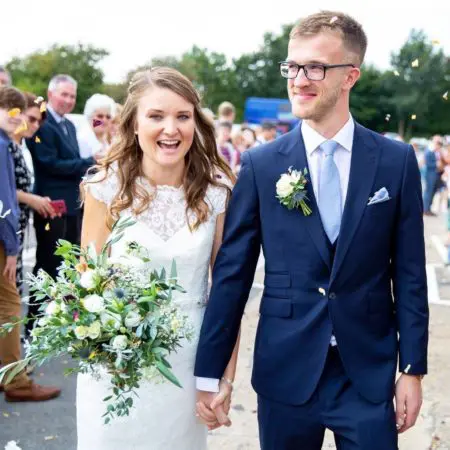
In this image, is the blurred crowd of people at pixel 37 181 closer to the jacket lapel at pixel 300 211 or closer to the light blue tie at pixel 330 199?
the jacket lapel at pixel 300 211

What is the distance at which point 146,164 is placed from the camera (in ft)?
9.62

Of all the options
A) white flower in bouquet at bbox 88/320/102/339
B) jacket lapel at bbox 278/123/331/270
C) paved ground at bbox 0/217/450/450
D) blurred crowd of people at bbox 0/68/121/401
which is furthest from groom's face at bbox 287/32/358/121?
blurred crowd of people at bbox 0/68/121/401

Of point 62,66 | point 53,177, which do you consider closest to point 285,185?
point 53,177

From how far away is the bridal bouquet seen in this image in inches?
85.4

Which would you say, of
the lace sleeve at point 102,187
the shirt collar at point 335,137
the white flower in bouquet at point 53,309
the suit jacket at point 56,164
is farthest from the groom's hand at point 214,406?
the suit jacket at point 56,164

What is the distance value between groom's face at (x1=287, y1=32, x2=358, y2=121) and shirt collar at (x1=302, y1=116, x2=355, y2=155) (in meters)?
0.08

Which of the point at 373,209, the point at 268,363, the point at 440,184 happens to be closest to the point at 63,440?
the point at 268,363

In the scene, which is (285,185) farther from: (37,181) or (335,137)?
(37,181)

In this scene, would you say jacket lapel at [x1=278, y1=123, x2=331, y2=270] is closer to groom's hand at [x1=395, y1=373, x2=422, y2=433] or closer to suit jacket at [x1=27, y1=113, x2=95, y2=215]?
groom's hand at [x1=395, y1=373, x2=422, y2=433]

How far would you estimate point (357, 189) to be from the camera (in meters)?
2.49

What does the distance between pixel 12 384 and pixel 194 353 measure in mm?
2527

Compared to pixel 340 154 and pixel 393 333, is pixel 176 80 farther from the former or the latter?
pixel 393 333

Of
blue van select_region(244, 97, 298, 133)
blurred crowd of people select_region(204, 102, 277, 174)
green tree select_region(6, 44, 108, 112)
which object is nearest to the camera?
blurred crowd of people select_region(204, 102, 277, 174)

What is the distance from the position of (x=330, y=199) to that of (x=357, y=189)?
4.1 inches
